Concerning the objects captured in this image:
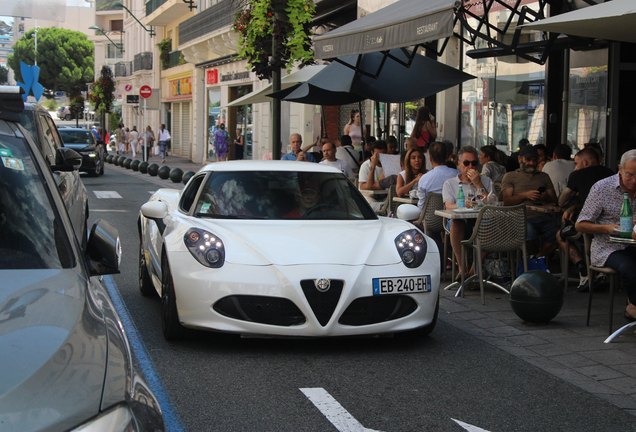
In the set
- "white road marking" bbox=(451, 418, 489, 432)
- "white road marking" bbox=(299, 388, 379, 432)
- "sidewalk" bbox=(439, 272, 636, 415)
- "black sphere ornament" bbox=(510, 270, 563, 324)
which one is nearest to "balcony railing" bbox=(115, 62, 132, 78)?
"sidewalk" bbox=(439, 272, 636, 415)

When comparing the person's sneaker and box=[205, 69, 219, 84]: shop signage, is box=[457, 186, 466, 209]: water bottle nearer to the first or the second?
the person's sneaker

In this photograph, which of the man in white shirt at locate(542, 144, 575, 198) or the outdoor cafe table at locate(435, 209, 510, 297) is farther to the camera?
the man in white shirt at locate(542, 144, 575, 198)

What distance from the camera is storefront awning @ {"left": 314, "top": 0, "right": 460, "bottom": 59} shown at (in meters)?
7.77

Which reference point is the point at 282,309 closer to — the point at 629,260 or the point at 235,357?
the point at 235,357

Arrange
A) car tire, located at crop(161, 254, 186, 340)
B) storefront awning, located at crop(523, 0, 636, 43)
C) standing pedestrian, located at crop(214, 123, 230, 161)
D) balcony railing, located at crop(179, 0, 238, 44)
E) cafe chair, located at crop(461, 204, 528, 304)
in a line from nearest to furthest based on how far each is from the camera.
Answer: car tire, located at crop(161, 254, 186, 340)
storefront awning, located at crop(523, 0, 636, 43)
cafe chair, located at crop(461, 204, 528, 304)
balcony railing, located at crop(179, 0, 238, 44)
standing pedestrian, located at crop(214, 123, 230, 161)

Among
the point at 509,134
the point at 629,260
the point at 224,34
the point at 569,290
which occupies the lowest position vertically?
the point at 569,290

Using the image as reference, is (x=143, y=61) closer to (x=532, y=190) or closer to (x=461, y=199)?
(x=532, y=190)

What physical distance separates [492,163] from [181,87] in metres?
35.8

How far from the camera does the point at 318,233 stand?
5.77m

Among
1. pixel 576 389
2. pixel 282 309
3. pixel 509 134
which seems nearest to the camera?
pixel 576 389

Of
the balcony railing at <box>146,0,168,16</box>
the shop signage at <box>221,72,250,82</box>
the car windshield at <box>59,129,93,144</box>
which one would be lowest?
the car windshield at <box>59,129,93,144</box>

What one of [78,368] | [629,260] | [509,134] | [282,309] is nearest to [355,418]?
[282,309]

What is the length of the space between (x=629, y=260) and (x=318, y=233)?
2500 mm

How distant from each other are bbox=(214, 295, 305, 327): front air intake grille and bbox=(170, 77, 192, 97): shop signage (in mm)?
38580
